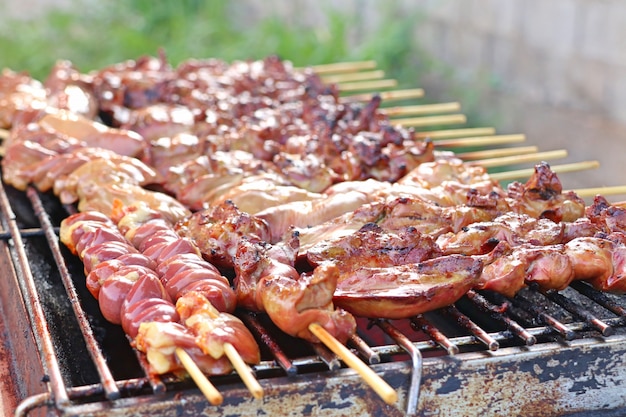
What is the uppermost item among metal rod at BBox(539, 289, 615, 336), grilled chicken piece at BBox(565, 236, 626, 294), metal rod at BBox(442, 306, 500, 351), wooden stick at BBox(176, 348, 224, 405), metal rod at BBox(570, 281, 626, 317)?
wooden stick at BBox(176, 348, 224, 405)

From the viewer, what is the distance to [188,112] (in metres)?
5.57

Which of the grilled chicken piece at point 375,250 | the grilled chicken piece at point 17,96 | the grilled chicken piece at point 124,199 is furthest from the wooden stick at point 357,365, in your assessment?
the grilled chicken piece at point 17,96

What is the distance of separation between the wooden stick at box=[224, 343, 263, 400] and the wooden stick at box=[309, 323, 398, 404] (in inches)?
10.9

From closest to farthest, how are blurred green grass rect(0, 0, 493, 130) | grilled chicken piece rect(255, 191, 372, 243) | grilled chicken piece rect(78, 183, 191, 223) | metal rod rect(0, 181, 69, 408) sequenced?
metal rod rect(0, 181, 69, 408), grilled chicken piece rect(255, 191, 372, 243), grilled chicken piece rect(78, 183, 191, 223), blurred green grass rect(0, 0, 493, 130)

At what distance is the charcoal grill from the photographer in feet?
8.46

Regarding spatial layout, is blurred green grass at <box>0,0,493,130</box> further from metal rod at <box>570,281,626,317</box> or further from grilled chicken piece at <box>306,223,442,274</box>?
grilled chicken piece at <box>306,223,442,274</box>

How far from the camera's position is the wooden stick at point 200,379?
7.68 feet

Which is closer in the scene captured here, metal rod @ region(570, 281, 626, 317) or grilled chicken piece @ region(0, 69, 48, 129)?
metal rod @ region(570, 281, 626, 317)

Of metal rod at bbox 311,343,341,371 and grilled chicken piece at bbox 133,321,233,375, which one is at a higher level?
grilled chicken piece at bbox 133,321,233,375

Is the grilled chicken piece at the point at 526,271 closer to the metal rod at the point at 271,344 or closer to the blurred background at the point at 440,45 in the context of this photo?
the metal rod at the point at 271,344

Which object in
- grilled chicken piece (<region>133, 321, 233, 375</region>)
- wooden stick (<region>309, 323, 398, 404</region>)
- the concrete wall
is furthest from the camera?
the concrete wall

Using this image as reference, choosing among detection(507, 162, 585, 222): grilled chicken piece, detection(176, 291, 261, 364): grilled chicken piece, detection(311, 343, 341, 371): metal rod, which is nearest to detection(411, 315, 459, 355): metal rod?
detection(311, 343, 341, 371): metal rod

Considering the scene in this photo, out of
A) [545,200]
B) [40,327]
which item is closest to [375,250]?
[545,200]

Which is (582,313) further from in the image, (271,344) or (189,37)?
(189,37)
